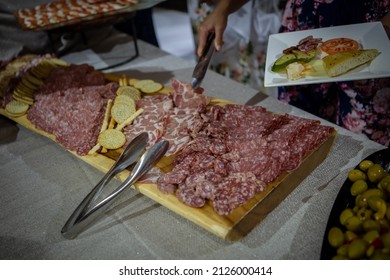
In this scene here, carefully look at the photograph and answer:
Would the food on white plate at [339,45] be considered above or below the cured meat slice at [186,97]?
above

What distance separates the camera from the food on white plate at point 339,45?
1215 mm

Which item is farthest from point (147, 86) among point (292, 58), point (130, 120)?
point (292, 58)

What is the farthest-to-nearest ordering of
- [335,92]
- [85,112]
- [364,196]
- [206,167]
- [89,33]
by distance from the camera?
[89,33] → [335,92] → [85,112] → [206,167] → [364,196]

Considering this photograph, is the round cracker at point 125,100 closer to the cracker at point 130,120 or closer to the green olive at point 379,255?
the cracker at point 130,120

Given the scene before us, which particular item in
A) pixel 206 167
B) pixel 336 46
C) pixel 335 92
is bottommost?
pixel 335 92

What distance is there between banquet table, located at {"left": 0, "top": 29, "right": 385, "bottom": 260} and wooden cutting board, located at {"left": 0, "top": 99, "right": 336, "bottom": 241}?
0.03 m

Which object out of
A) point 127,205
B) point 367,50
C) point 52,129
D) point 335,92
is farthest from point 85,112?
point 335,92

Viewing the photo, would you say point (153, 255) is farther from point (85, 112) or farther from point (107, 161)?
point (85, 112)

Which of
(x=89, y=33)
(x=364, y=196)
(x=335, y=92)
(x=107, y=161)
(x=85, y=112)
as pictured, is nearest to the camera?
(x=364, y=196)

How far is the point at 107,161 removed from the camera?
1.29m

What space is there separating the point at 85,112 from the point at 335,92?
43.7 inches

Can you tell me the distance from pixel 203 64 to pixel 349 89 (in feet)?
2.05

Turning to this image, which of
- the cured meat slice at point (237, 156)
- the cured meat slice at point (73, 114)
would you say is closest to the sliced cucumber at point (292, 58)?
the cured meat slice at point (237, 156)

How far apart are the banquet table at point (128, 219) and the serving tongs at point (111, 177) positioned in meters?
0.05
